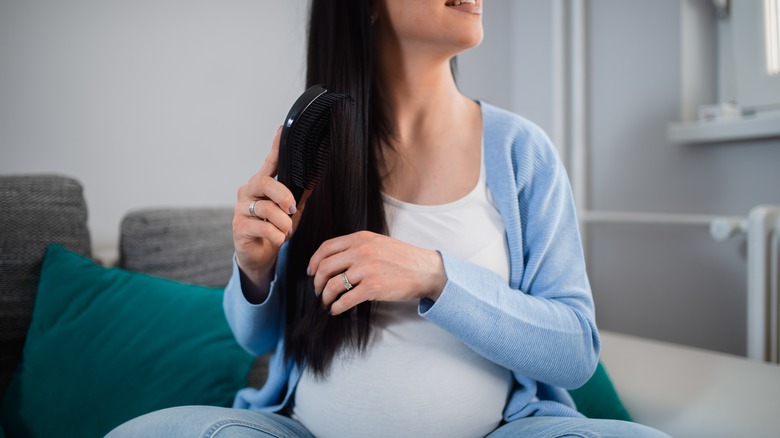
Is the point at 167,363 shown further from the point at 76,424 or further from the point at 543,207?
the point at 543,207

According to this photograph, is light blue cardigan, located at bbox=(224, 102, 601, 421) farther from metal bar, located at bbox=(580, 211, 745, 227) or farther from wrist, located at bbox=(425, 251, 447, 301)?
metal bar, located at bbox=(580, 211, 745, 227)

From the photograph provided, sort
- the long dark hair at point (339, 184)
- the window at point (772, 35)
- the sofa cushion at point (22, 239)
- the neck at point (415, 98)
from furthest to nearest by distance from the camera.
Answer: the window at point (772, 35) → the sofa cushion at point (22, 239) → the neck at point (415, 98) → the long dark hair at point (339, 184)

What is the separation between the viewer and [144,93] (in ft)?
4.21

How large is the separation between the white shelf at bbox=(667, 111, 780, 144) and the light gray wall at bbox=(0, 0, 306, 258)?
0.91 meters

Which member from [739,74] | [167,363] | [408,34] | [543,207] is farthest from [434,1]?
[739,74]

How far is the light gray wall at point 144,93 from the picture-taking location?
1.17 meters

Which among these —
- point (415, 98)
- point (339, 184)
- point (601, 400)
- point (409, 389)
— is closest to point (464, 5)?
point (415, 98)

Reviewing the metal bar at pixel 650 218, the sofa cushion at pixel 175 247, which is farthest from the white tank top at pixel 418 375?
the metal bar at pixel 650 218

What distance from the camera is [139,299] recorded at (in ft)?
3.28

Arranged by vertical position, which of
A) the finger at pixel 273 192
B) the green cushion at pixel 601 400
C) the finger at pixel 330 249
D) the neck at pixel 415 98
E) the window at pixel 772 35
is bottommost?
the green cushion at pixel 601 400

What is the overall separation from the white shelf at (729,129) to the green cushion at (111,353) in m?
1.11

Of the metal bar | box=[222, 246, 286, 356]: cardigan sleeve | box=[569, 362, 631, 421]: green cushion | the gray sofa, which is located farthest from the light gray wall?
the metal bar

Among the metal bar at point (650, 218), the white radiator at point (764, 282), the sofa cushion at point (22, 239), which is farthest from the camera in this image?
the metal bar at point (650, 218)

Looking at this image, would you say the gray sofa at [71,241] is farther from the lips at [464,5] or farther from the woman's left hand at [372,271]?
the lips at [464,5]
